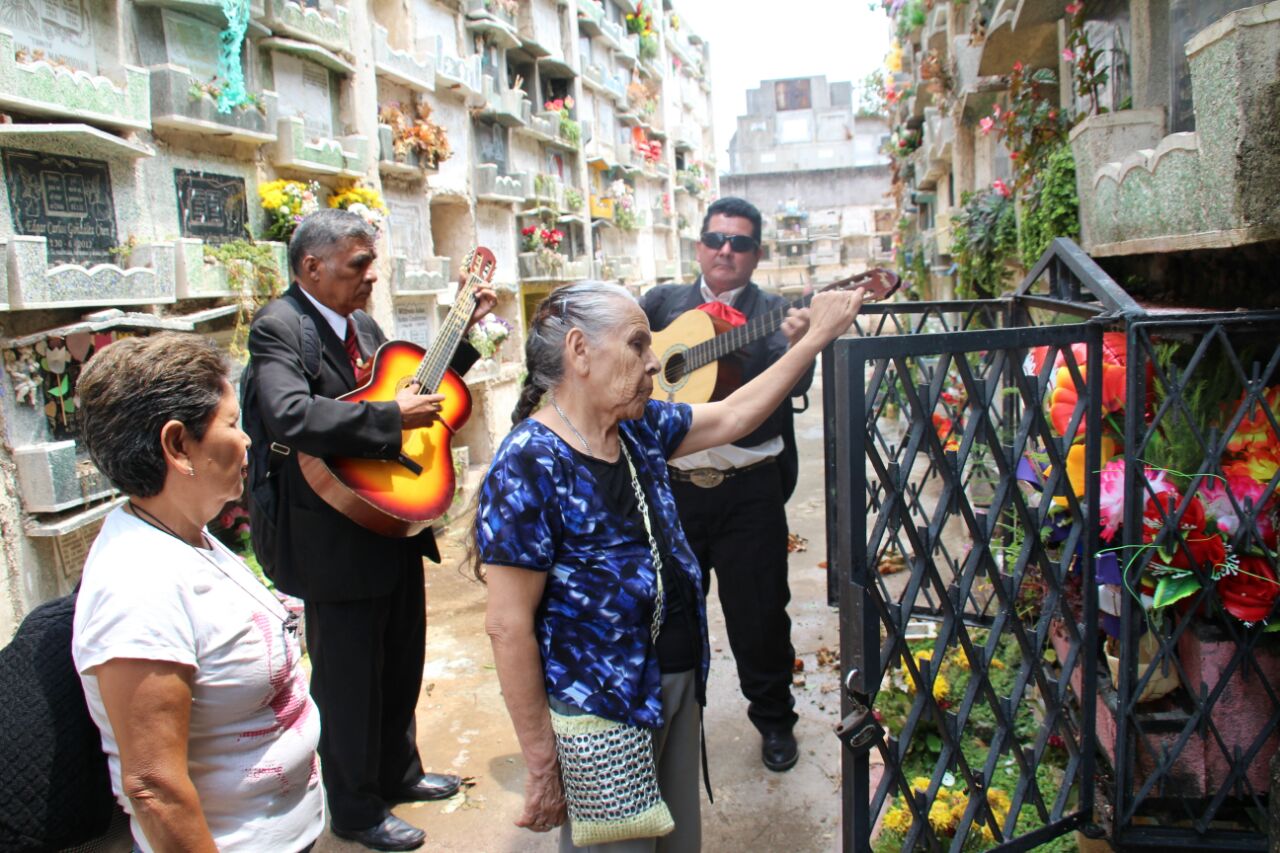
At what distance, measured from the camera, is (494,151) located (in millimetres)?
11352

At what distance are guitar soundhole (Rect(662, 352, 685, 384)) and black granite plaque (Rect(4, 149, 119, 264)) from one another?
318 cm

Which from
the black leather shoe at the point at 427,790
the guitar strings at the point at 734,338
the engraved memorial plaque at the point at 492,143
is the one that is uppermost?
the engraved memorial plaque at the point at 492,143

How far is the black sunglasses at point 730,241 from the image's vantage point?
3555 millimetres

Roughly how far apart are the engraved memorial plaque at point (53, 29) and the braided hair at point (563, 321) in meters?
3.86

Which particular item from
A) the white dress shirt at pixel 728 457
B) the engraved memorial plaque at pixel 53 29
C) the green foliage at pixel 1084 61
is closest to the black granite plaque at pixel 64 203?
the engraved memorial plaque at pixel 53 29

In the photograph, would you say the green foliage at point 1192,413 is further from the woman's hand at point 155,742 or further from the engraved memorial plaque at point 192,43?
the engraved memorial plaque at point 192,43

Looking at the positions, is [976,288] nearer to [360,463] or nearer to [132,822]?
[360,463]

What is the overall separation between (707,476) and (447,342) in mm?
1079

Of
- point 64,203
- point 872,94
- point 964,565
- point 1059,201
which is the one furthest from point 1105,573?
point 872,94

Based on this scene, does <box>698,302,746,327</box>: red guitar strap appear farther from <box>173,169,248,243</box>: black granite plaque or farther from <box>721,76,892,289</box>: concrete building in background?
<box>721,76,892,289</box>: concrete building in background

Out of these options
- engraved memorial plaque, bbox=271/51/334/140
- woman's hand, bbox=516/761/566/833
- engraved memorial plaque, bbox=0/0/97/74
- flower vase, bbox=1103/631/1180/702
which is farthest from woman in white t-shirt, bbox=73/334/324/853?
engraved memorial plaque, bbox=271/51/334/140

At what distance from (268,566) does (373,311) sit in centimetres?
502

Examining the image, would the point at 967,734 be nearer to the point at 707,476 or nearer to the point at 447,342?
the point at 707,476

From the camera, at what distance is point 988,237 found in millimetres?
6730
